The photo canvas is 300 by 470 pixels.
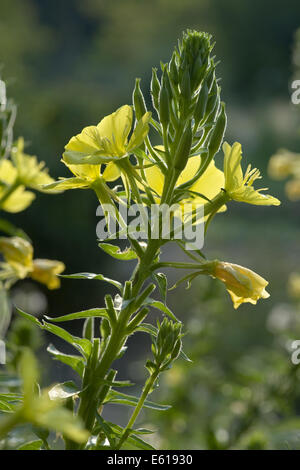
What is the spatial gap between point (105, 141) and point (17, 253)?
0.14 m

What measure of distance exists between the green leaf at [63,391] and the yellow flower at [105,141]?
22cm

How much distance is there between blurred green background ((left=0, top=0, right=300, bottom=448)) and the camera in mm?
1645

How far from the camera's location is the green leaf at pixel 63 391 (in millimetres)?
467

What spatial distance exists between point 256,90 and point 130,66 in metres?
2.37

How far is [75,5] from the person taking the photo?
407 inches

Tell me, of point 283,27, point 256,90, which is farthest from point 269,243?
point 283,27

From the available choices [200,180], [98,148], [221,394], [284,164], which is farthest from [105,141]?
[221,394]

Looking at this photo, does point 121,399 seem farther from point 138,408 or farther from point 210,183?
point 210,183

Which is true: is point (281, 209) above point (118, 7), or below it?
below

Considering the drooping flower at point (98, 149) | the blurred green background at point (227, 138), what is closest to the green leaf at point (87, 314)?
the drooping flower at point (98, 149)

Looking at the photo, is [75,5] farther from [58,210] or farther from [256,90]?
[58,210]

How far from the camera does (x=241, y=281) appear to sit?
0.52 m

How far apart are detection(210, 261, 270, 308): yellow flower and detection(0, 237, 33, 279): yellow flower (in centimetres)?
19

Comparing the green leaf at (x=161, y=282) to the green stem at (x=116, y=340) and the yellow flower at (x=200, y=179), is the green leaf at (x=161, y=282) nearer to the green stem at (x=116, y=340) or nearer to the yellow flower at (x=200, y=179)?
the green stem at (x=116, y=340)
